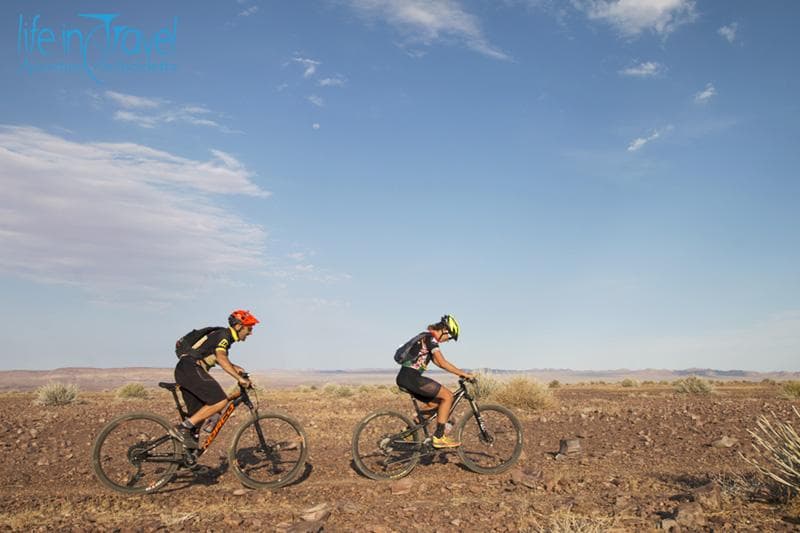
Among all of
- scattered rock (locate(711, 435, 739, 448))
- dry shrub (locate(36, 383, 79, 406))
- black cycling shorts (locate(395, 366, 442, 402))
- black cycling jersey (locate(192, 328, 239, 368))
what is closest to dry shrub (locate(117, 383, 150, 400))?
dry shrub (locate(36, 383, 79, 406))

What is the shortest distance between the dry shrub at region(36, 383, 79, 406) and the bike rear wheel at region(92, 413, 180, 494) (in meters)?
16.2

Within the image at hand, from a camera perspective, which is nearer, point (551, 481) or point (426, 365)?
point (551, 481)

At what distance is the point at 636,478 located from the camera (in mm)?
8039

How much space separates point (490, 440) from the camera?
8781 millimetres

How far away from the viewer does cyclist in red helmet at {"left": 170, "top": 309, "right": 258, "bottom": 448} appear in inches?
300

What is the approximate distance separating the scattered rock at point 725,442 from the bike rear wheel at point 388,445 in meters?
6.01

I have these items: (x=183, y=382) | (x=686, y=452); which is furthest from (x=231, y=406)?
(x=686, y=452)

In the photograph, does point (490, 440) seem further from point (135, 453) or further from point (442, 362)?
point (135, 453)

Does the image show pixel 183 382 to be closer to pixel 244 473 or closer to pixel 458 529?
pixel 244 473

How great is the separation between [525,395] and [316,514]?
1254 centimetres

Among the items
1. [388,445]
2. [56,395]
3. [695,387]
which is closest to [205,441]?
[388,445]

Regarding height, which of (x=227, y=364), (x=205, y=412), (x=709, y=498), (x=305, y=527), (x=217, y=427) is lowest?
(x=305, y=527)

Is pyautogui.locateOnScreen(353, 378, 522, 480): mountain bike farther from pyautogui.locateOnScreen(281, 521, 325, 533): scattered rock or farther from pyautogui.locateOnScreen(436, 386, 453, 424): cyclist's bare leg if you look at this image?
pyautogui.locateOnScreen(281, 521, 325, 533): scattered rock

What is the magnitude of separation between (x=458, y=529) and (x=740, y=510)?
120 inches
